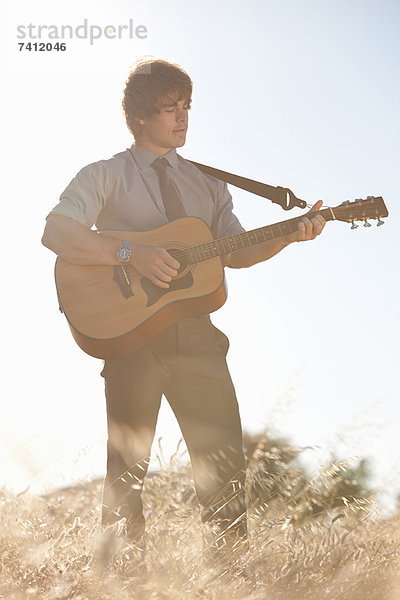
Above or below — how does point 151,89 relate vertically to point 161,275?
above

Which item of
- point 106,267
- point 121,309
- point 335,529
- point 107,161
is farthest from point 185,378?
point 107,161

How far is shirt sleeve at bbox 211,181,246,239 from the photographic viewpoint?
3270mm

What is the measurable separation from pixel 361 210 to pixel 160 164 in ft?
3.65

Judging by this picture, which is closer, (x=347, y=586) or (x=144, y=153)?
(x=347, y=586)

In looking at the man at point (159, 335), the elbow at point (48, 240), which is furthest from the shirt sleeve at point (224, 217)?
the elbow at point (48, 240)

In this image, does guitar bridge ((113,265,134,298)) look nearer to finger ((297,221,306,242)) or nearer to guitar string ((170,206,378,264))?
guitar string ((170,206,378,264))

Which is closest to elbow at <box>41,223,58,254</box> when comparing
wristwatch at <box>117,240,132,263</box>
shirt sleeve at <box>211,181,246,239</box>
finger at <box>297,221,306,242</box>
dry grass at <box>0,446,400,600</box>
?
wristwatch at <box>117,240,132,263</box>

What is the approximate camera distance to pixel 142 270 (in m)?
2.95

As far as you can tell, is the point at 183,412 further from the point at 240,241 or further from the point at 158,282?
the point at 240,241

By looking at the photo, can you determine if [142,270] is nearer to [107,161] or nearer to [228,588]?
[107,161]

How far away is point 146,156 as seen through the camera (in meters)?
3.16

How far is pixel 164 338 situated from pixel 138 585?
46.8 inches

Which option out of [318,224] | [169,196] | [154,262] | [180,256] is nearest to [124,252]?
[154,262]

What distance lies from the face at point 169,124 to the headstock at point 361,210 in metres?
0.89
